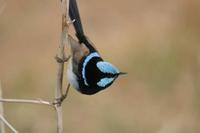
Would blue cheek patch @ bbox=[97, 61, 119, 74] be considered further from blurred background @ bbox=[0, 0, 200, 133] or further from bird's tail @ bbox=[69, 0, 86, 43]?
blurred background @ bbox=[0, 0, 200, 133]

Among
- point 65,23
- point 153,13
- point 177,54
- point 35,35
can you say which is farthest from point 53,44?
point 65,23

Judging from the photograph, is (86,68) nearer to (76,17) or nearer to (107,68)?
(107,68)

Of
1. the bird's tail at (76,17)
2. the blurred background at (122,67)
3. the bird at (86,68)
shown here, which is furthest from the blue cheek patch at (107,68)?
the blurred background at (122,67)

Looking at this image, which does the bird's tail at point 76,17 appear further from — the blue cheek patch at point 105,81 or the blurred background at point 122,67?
the blurred background at point 122,67

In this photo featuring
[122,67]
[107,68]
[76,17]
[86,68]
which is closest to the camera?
[107,68]

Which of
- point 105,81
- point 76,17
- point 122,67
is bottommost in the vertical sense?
point 105,81

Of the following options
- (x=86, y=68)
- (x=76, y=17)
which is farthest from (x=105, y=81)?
(x=76, y=17)

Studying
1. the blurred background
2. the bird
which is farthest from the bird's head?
the blurred background
